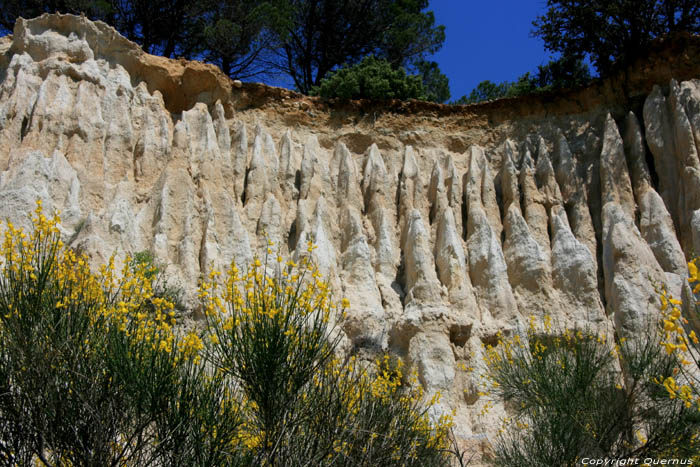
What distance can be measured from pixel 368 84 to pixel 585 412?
54.1ft

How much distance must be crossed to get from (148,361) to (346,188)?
14417 mm

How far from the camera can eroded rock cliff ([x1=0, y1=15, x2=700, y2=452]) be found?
1839 centimetres

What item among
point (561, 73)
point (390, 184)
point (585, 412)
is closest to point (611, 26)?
point (561, 73)

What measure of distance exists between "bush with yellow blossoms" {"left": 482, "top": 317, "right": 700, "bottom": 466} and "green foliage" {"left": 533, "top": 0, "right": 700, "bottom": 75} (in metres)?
14.4

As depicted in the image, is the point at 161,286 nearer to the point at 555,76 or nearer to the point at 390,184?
the point at 390,184

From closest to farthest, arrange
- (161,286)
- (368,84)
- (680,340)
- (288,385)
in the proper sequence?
1. (680,340)
2. (288,385)
3. (161,286)
4. (368,84)

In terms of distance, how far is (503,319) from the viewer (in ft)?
62.9

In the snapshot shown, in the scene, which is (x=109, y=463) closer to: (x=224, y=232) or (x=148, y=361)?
(x=148, y=361)

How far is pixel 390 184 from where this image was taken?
23.4 m

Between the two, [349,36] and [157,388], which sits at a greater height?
[349,36]

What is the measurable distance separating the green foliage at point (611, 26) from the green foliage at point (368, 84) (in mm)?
5998

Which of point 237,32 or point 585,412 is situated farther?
point 237,32

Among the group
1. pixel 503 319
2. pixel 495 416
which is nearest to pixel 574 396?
pixel 495 416

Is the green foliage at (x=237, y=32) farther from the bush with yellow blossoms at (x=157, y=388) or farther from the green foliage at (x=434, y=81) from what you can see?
the bush with yellow blossoms at (x=157, y=388)
